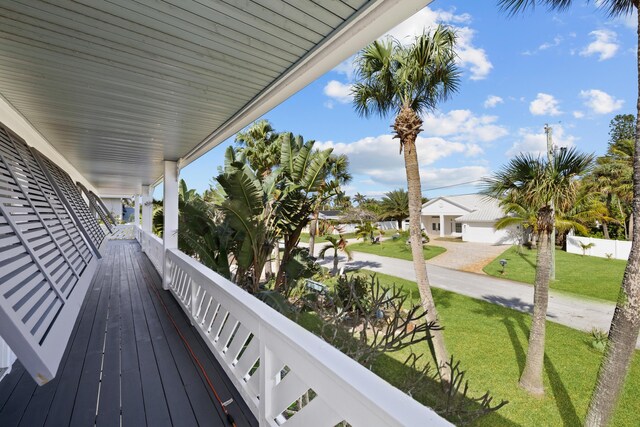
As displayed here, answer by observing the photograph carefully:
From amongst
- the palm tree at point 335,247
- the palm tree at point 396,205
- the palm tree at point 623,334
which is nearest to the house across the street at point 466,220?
the palm tree at point 396,205

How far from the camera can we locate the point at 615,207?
23.0m

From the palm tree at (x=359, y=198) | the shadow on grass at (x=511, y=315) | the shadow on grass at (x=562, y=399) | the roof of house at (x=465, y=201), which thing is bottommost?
the shadow on grass at (x=562, y=399)

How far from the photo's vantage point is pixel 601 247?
20141 mm

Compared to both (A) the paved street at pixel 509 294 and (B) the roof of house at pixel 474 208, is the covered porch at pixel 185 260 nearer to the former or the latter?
(A) the paved street at pixel 509 294

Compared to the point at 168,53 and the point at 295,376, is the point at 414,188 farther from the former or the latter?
the point at 295,376

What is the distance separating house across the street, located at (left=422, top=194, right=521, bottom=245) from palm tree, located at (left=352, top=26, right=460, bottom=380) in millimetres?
19935

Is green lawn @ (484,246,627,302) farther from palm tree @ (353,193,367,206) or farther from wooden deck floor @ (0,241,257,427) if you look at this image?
palm tree @ (353,193,367,206)

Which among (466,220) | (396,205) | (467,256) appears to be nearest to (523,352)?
(467,256)

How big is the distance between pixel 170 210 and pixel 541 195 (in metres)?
7.74

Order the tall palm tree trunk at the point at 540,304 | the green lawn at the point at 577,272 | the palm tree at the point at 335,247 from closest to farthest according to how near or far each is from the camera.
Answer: the tall palm tree trunk at the point at 540,304 → the palm tree at the point at 335,247 → the green lawn at the point at 577,272

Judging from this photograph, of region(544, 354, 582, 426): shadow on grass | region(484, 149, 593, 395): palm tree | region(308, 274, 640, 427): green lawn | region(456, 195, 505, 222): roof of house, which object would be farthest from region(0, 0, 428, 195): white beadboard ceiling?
region(456, 195, 505, 222): roof of house

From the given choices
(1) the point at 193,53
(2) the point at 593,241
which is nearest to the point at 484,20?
(1) the point at 193,53

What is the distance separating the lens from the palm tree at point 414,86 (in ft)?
23.4

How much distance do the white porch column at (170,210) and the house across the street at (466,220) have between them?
2437 cm
